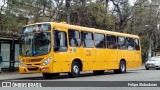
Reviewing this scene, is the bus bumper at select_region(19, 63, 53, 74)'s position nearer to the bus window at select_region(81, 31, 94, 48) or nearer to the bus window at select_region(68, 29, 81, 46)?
the bus window at select_region(68, 29, 81, 46)

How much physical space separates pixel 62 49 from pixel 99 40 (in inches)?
184

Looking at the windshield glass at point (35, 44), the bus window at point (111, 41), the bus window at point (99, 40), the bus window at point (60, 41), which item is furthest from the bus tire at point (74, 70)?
the bus window at point (111, 41)

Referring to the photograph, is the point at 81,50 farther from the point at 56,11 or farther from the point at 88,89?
the point at 56,11

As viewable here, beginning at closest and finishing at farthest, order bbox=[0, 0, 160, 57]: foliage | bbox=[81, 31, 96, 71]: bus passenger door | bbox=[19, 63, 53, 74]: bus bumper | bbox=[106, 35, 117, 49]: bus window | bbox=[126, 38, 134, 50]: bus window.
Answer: bbox=[19, 63, 53, 74]: bus bumper, bbox=[81, 31, 96, 71]: bus passenger door, bbox=[106, 35, 117, 49]: bus window, bbox=[0, 0, 160, 57]: foliage, bbox=[126, 38, 134, 50]: bus window

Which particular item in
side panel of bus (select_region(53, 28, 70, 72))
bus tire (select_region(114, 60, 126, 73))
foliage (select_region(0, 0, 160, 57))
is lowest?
bus tire (select_region(114, 60, 126, 73))

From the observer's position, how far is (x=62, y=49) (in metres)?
21.7

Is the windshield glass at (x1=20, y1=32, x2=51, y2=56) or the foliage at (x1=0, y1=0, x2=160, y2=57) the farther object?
the foliage at (x1=0, y1=0, x2=160, y2=57)

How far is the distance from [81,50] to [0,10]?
25.6ft

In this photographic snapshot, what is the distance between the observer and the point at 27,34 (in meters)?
22.0

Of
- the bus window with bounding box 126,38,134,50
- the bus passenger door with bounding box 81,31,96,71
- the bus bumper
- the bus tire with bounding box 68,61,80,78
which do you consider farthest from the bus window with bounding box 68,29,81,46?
the bus window with bounding box 126,38,134,50

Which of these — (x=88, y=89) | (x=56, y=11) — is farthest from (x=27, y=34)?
(x=56, y=11)

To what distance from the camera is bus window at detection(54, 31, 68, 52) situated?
69.6 feet

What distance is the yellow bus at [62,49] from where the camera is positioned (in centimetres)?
2102

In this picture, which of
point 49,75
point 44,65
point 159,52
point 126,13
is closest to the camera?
point 44,65
